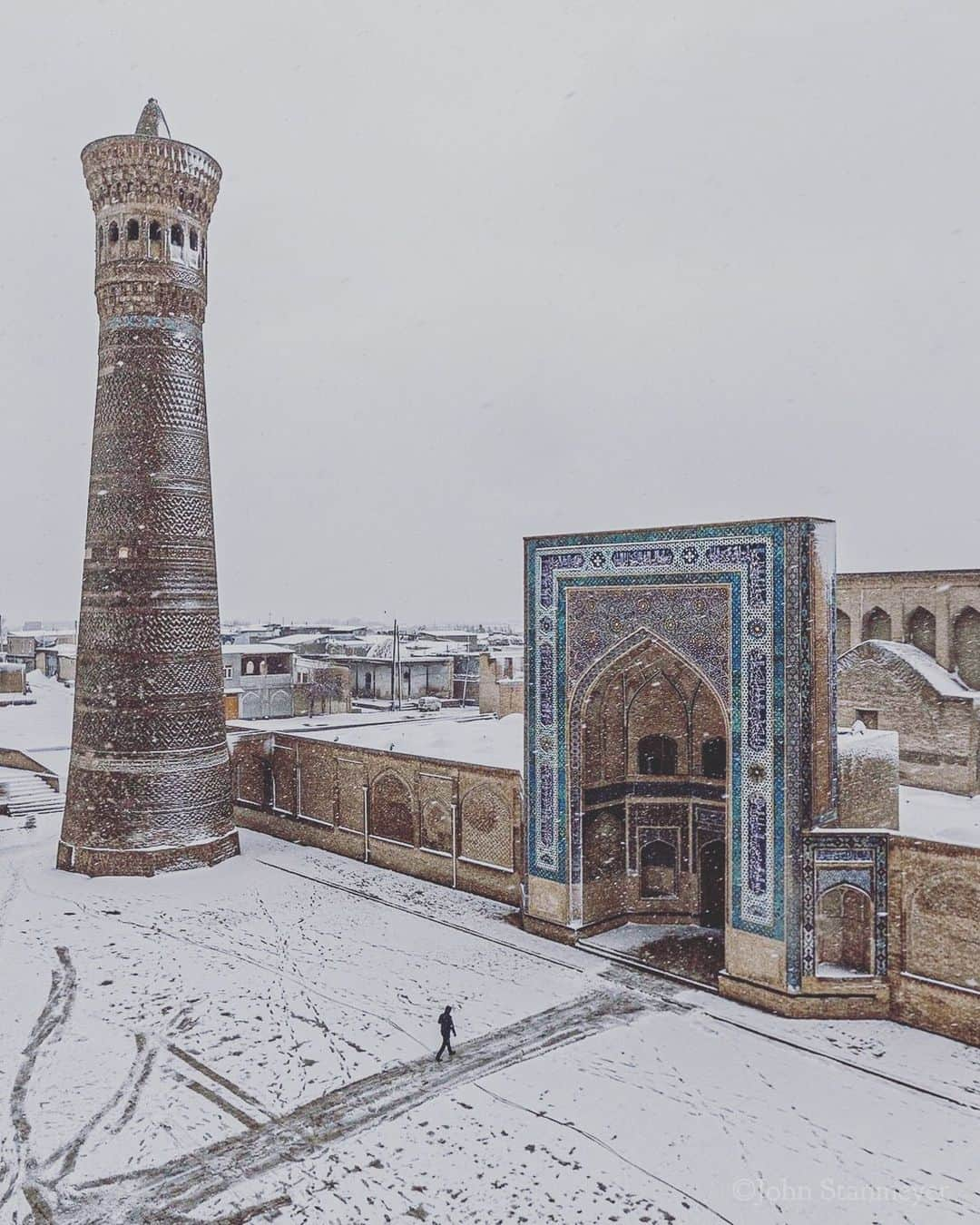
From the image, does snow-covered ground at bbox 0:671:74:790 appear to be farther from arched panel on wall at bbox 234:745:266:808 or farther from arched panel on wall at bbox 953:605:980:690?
arched panel on wall at bbox 953:605:980:690

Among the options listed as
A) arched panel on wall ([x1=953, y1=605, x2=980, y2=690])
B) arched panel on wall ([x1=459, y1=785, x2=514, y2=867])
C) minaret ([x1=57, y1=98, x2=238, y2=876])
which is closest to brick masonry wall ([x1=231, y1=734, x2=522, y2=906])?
arched panel on wall ([x1=459, y1=785, x2=514, y2=867])

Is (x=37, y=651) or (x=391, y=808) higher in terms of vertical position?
(x=37, y=651)

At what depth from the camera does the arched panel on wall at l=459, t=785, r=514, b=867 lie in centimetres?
1297

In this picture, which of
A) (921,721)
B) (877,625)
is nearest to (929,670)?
(921,721)

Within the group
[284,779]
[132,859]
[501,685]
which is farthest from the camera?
[501,685]

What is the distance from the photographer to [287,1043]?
8852 millimetres

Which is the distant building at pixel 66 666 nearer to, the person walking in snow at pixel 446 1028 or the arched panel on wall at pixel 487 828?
the arched panel on wall at pixel 487 828

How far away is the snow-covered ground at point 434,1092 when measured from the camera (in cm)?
652

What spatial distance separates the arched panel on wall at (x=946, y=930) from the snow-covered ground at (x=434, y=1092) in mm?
650

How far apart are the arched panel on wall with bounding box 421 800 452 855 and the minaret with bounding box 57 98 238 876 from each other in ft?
11.8

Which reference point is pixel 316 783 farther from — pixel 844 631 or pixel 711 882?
pixel 844 631

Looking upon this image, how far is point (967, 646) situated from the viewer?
686 inches

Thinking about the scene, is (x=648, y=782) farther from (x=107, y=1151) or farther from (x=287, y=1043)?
(x=107, y=1151)

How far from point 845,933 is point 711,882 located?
2.81 metres
